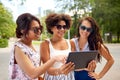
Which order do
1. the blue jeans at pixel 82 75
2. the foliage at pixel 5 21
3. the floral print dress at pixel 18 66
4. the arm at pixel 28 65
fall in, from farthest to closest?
1. the foliage at pixel 5 21
2. the blue jeans at pixel 82 75
3. the floral print dress at pixel 18 66
4. the arm at pixel 28 65

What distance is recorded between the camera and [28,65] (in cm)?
281

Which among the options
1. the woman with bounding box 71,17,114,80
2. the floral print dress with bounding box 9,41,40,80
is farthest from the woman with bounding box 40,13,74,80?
the floral print dress with bounding box 9,41,40,80

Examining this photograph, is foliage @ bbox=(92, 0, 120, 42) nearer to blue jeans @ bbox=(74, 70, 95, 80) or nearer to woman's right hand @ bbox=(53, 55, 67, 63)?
blue jeans @ bbox=(74, 70, 95, 80)

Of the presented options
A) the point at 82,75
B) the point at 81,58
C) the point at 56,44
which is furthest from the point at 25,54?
the point at 82,75

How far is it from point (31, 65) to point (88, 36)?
54.9 inches

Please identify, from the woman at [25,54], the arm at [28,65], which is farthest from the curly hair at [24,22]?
the arm at [28,65]

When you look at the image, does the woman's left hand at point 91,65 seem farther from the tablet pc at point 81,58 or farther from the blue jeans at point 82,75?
the blue jeans at point 82,75

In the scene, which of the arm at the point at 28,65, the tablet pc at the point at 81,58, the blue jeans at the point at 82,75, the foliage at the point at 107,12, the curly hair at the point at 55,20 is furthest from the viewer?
the foliage at the point at 107,12

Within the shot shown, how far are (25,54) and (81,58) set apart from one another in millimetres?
642

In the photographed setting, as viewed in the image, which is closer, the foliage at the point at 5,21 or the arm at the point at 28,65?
the arm at the point at 28,65

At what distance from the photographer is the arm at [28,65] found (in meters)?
2.77

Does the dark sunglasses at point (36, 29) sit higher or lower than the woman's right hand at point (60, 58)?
higher

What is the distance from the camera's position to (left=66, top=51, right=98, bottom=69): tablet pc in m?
3.15

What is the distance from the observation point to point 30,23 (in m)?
3.08
